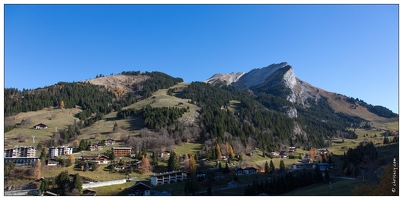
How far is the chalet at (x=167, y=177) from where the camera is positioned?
A: 3248 inches

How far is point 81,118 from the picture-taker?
604ft

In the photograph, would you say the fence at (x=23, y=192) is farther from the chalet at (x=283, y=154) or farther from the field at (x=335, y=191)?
the chalet at (x=283, y=154)

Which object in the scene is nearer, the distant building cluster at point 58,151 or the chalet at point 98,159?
the chalet at point 98,159

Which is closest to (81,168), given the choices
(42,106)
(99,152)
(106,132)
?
(99,152)

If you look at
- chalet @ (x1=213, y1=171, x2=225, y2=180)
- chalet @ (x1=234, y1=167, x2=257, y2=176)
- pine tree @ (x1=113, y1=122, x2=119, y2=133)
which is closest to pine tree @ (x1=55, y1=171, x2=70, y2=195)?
chalet @ (x1=213, y1=171, x2=225, y2=180)

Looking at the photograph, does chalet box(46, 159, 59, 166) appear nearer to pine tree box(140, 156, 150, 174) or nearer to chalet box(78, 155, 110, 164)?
chalet box(78, 155, 110, 164)

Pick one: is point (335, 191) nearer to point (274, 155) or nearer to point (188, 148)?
point (274, 155)

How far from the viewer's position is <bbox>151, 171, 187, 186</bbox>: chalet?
82500mm

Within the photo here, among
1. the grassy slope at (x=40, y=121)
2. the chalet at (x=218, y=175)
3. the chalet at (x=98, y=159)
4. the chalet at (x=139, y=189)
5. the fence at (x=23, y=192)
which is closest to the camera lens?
the fence at (x=23, y=192)

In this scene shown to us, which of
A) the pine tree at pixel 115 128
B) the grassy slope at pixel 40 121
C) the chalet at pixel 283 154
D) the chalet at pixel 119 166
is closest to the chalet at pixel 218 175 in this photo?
the chalet at pixel 119 166

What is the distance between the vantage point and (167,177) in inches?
3364

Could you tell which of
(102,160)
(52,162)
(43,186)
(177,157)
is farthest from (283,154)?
(43,186)

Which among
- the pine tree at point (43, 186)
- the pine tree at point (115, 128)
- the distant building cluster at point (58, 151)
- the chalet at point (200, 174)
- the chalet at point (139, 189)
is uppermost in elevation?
the pine tree at point (115, 128)

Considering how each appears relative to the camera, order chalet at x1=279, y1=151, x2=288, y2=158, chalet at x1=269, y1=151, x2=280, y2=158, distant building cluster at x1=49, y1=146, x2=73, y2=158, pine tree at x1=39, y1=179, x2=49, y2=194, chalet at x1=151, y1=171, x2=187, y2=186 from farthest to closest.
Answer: chalet at x1=279, y1=151, x2=288, y2=158 → chalet at x1=269, y1=151, x2=280, y2=158 → distant building cluster at x1=49, y1=146, x2=73, y2=158 → chalet at x1=151, y1=171, x2=187, y2=186 → pine tree at x1=39, y1=179, x2=49, y2=194
